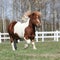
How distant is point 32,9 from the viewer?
49.5m

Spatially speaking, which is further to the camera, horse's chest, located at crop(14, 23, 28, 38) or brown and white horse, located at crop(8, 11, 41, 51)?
horse's chest, located at crop(14, 23, 28, 38)

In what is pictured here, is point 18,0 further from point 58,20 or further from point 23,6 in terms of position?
point 58,20

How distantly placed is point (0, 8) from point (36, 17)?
42.2 m

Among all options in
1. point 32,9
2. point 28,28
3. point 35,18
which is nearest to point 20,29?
point 28,28

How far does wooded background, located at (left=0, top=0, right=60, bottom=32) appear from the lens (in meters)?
49.4

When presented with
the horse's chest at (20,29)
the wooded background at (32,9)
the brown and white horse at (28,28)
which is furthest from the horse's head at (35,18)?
the wooded background at (32,9)

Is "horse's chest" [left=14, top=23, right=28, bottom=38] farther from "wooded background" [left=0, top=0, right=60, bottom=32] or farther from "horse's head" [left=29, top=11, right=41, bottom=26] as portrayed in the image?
"wooded background" [left=0, top=0, right=60, bottom=32]

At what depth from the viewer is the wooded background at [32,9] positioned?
49438 mm

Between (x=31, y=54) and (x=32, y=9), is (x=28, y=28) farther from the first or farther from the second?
(x=32, y=9)

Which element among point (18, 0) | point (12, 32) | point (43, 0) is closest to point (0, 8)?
point (18, 0)

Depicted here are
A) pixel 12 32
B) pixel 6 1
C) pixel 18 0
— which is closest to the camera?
pixel 12 32

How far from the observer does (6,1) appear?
60.8 meters

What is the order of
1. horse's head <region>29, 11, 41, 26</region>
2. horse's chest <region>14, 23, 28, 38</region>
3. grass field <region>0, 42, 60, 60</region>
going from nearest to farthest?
grass field <region>0, 42, 60, 60</region> < horse's head <region>29, 11, 41, 26</region> < horse's chest <region>14, 23, 28, 38</region>

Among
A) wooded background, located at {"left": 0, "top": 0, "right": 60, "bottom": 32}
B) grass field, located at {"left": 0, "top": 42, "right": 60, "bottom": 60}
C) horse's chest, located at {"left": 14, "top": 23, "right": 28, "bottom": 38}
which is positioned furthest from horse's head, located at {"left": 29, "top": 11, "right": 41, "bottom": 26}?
wooded background, located at {"left": 0, "top": 0, "right": 60, "bottom": 32}
